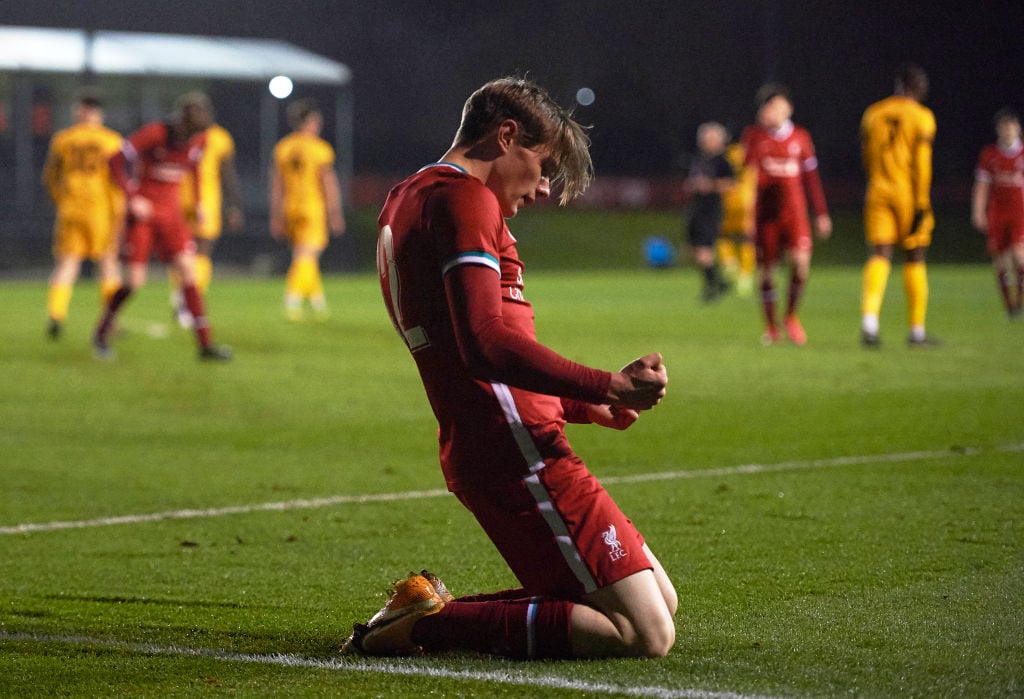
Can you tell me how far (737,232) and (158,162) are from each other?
13.0m

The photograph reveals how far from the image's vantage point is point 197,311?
13070 mm

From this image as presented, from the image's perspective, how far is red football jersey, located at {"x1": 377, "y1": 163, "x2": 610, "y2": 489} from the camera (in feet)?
11.9

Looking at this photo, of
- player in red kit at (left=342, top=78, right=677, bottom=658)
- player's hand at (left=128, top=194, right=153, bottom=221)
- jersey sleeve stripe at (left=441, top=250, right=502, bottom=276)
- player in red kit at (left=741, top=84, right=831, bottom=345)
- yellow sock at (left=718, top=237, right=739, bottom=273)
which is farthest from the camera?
yellow sock at (left=718, top=237, right=739, bottom=273)

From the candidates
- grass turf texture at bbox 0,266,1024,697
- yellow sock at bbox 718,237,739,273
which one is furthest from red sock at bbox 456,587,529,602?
yellow sock at bbox 718,237,739,273

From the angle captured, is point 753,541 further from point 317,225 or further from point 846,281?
point 846,281

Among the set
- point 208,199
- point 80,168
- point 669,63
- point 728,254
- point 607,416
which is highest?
point 669,63

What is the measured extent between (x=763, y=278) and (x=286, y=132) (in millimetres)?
27054

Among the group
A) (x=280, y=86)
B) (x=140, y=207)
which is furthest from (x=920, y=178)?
(x=280, y=86)

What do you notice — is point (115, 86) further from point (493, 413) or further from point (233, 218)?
point (493, 413)

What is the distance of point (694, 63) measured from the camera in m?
44.6

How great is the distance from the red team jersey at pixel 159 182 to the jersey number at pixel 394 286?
1020cm

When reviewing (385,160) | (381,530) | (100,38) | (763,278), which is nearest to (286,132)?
(385,160)

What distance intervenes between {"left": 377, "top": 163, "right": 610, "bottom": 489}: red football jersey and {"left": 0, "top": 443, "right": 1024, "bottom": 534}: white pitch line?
107 inches

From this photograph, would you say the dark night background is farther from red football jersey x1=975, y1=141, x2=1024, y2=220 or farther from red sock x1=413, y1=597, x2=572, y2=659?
red sock x1=413, y1=597, x2=572, y2=659
